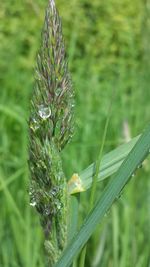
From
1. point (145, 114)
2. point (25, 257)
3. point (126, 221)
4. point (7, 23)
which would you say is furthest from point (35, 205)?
point (7, 23)

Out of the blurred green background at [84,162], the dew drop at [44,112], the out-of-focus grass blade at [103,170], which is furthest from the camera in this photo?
the blurred green background at [84,162]

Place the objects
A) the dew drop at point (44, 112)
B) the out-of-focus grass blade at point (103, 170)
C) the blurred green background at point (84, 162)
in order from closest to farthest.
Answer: the dew drop at point (44, 112)
the out-of-focus grass blade at point (103, 170)
the blurred green background at point (84, 162)

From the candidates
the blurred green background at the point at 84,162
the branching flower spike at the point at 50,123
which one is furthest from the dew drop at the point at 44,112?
the blurred green background at the point at 84,162

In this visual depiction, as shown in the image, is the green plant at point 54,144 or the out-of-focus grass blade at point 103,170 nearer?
the green plant at point 54,144

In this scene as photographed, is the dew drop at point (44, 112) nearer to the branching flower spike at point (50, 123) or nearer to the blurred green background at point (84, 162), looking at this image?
the branching flower spike at point (50, 123)

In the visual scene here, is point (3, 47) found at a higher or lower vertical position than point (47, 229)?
higher

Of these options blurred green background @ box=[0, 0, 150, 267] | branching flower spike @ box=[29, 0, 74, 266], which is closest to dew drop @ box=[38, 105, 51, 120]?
branching flower spike @ box=[29, 0, 74, 266]

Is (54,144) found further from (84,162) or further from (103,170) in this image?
(84,162)

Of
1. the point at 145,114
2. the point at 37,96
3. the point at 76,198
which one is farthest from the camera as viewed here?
the point at 145,114

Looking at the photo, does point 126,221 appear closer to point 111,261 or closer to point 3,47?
point 111,261

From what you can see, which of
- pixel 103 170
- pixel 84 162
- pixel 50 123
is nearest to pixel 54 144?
pixel 50 123
